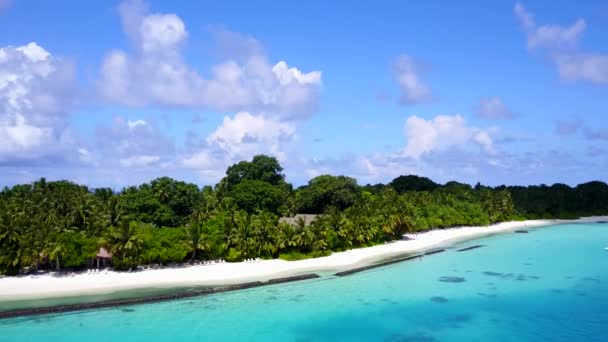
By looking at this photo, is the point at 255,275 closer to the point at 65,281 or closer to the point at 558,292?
the point at 65,281

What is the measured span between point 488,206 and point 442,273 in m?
48.8

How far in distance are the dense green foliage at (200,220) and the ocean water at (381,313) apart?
26.1ft

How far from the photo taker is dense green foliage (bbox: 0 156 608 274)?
137ft

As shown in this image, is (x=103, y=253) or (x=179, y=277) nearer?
(x=103, y=253)

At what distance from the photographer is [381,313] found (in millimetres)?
34875

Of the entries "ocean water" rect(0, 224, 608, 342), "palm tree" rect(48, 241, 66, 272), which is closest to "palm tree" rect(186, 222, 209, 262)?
"ocean water" rect(0, 224, 608, 342)

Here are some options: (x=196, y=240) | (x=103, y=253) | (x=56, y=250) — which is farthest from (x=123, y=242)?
(x=196, y=240)

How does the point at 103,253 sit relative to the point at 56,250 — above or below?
below

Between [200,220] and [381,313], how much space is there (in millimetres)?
25543

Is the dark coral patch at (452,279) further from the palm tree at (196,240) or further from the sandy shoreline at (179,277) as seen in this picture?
the palm tree at (196,240)

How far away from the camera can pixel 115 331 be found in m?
30.6

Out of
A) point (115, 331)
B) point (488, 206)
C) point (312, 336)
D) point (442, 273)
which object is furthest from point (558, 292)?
point (488, 206)

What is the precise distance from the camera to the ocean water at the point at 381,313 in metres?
30.2

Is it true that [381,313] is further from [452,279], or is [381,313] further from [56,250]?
[56,250]
